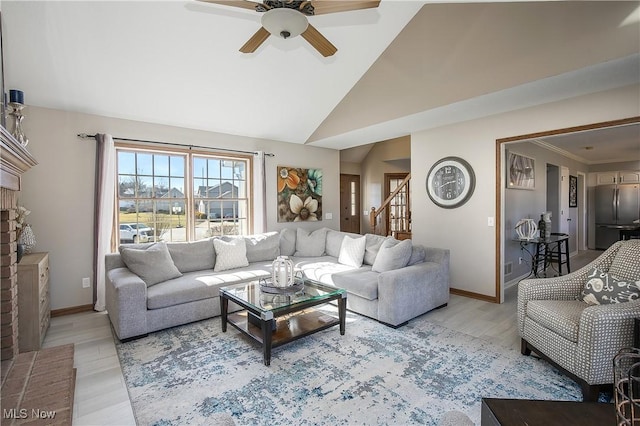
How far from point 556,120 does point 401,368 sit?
3185 mm

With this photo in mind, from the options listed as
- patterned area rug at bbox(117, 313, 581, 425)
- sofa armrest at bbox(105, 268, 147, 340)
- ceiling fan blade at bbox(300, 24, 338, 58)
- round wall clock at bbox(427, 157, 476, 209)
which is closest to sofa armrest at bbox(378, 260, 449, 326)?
patterned area rug at bbox(117, 313, 581, 425)

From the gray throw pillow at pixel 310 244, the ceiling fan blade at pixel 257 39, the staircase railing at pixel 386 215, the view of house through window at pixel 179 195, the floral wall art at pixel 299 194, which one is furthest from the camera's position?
the staircase railing at pixel 386 215

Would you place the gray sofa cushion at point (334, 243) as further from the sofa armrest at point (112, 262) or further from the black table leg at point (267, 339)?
the sofa armrest at point (112, 262)

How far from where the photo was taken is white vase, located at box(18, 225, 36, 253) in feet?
10.3

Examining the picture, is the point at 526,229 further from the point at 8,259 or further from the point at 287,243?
the point at 8,259

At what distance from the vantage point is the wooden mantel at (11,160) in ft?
5.37

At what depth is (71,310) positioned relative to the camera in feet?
12.2

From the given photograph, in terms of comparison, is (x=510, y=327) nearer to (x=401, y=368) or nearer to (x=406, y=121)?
(x=401, y=368)

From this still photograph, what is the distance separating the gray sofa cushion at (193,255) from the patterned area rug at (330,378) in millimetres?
989

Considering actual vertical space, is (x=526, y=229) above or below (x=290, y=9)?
below

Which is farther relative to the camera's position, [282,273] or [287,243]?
[287,243]

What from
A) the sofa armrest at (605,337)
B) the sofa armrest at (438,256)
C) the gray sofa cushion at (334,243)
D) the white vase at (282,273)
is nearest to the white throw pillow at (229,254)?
the white vase at (282,273)

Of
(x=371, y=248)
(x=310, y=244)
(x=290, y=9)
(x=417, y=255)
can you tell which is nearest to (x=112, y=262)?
(x=310, y=244)

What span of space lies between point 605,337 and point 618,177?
7781 millimetres
